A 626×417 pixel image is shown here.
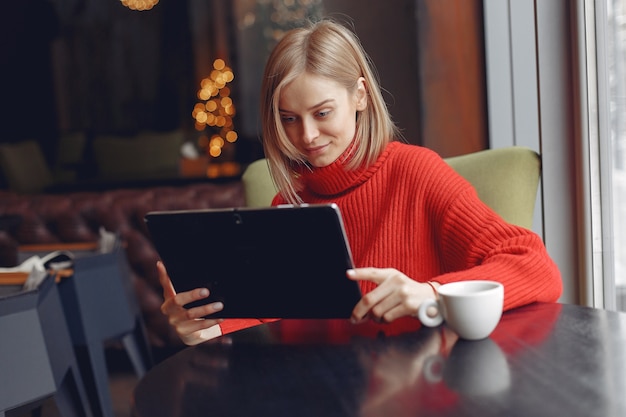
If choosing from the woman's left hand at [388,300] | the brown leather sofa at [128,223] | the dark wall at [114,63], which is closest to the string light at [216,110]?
the dark wall at [114,63]

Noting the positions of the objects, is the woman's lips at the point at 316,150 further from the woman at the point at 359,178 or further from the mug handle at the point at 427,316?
the mug handle at the point at 427,316

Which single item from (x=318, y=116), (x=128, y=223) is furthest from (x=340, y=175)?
(x=128, y=223)

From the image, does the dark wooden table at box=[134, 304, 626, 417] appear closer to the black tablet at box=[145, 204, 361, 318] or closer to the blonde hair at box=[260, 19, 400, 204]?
the black tablet at box=[145, 204, 361, 318]

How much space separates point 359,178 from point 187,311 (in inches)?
19.0

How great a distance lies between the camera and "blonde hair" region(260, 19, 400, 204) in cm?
131

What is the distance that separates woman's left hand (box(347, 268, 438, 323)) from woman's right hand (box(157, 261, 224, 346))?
0.23 meters

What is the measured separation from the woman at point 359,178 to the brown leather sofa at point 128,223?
6.44 feet

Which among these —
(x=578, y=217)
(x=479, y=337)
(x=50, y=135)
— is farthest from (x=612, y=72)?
(x=50, y=135)

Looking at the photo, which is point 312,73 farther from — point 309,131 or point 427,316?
point 427,316

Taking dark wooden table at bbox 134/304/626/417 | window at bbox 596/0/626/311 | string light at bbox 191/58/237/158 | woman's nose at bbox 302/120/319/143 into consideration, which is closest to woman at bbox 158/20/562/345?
woman's nose at bbox 302/120/319/143

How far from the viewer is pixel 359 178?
142 centimetres

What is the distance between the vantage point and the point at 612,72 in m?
1.60

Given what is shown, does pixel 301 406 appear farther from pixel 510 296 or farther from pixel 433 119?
pixel 433 119

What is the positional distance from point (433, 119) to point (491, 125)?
0.29 m
